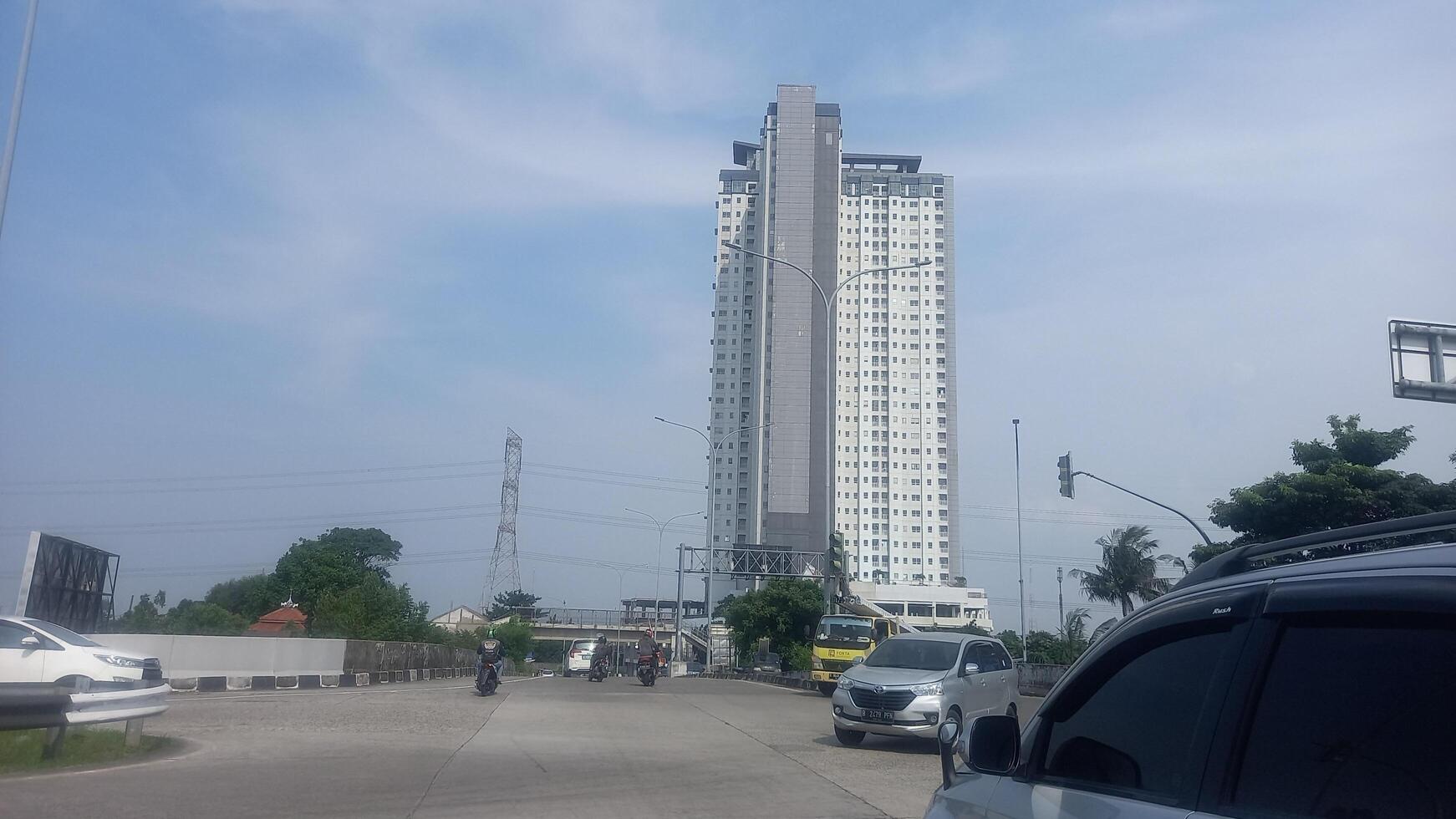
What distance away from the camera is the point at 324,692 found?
76.1ft

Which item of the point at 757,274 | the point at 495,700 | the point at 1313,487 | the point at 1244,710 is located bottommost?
the point at 495,700

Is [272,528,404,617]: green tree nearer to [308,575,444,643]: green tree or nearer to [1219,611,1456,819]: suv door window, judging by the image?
[308,575,444,643]: green tree

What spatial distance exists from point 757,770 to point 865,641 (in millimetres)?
19466

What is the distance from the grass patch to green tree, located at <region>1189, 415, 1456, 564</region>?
23543 mm

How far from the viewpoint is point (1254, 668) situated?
2445mm

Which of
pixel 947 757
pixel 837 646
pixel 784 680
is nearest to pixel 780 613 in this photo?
pixel 784 680

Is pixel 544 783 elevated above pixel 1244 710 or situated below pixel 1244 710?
below

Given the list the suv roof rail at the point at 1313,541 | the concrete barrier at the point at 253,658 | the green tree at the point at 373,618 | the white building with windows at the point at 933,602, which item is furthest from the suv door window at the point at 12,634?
the white building with windows at the point at 933,602

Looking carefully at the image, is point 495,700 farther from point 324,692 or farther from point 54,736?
point 54,736

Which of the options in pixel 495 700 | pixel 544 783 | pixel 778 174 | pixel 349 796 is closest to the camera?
pixel 349 796

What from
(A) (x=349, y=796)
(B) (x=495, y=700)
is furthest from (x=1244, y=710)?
(B) (x=495, y=700)

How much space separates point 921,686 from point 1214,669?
12430 mm

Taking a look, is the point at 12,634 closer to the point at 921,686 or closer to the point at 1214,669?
the point at 921,686

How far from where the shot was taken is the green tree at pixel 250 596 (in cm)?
8325
